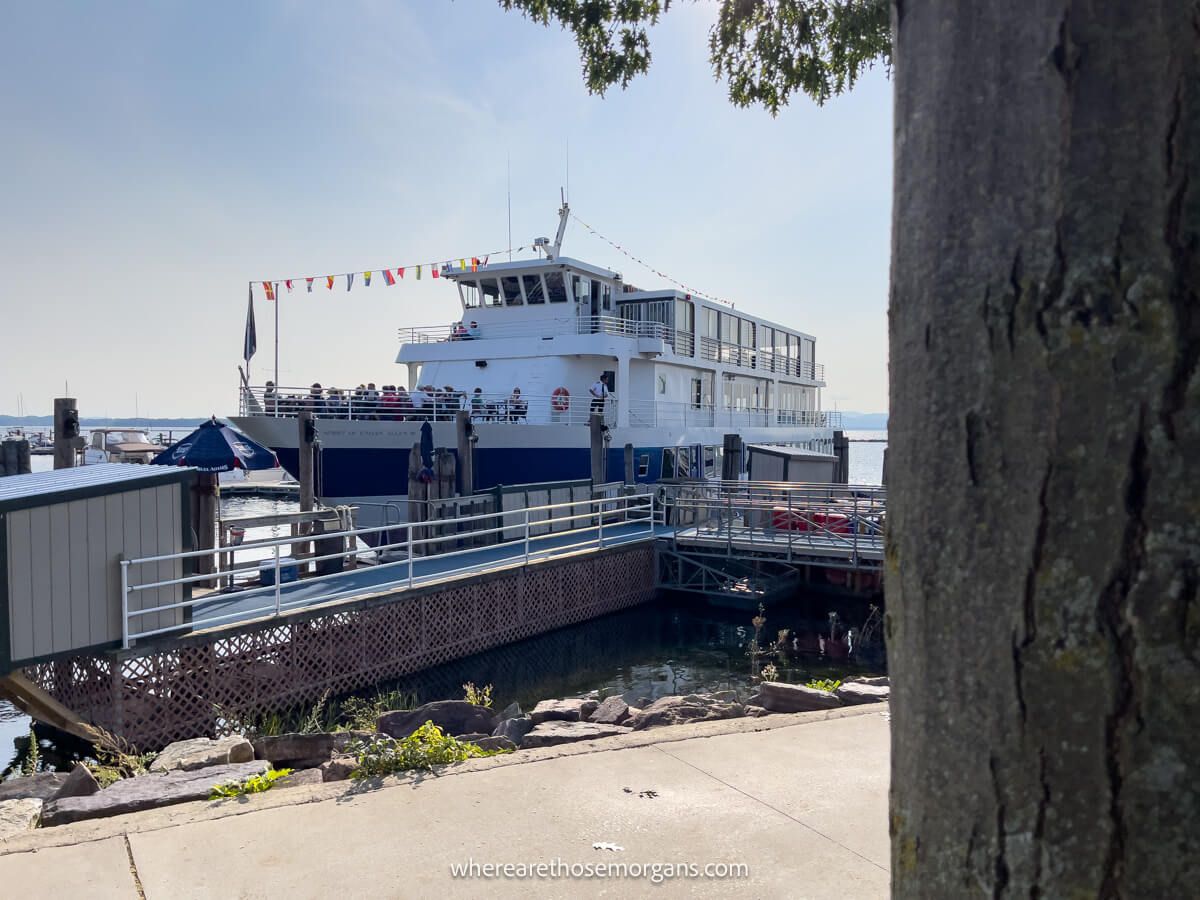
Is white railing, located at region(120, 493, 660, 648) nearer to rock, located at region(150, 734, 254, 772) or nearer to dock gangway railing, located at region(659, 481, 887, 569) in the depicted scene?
dock gangway railing, located at region(659, 481, 887, 569)

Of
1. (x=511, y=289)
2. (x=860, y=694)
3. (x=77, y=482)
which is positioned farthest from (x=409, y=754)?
(x=511, y=289)

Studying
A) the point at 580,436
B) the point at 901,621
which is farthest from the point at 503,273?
the point at 901,621

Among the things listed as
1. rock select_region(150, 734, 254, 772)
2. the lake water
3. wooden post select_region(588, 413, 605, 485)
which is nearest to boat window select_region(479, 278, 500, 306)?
wooden post select_region(588, 413, 605, 485)

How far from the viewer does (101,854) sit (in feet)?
12.3

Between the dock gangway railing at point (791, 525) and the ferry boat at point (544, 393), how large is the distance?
337cm

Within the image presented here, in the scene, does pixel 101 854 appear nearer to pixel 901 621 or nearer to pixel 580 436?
pixel 901 621

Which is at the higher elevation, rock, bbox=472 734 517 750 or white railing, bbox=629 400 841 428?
white railing, bbox=629 400 841 428

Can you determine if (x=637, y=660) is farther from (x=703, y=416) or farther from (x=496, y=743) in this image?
(x=703, y=416)

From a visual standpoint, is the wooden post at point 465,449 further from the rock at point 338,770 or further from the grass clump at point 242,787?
the grass clump at point 242,787

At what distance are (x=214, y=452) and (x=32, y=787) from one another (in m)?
8.10

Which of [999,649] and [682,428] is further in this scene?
[682,428]

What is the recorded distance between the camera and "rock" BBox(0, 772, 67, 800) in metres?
5.53

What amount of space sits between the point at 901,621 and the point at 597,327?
2229 cm

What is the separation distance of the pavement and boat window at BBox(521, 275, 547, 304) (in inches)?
784
